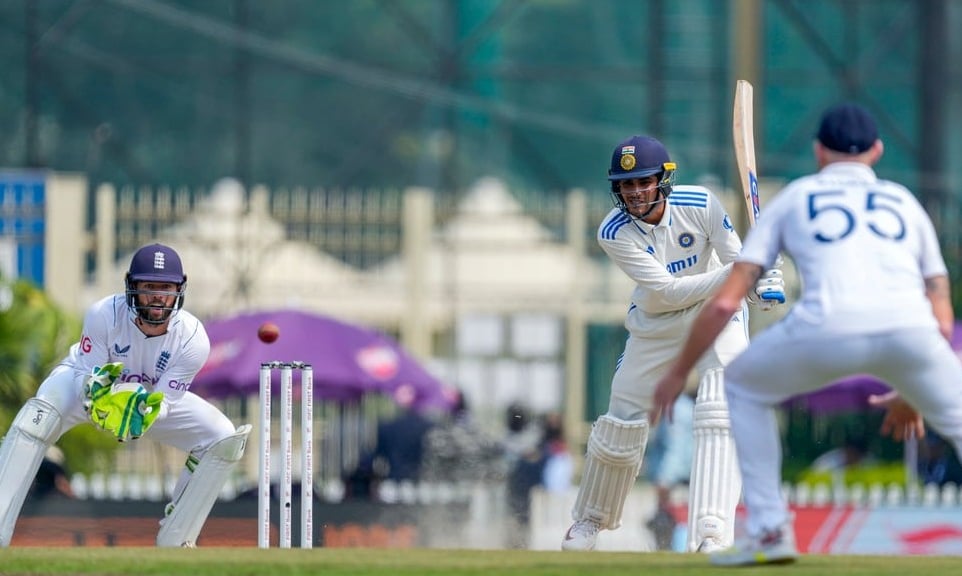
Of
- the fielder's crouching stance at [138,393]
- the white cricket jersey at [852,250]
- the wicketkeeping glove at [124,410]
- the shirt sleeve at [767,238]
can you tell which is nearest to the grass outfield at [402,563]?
the white cricket jersey at [852,250]

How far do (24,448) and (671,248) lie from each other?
312 cm

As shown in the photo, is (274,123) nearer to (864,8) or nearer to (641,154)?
(864,8)

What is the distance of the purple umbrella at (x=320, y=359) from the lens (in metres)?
17.1

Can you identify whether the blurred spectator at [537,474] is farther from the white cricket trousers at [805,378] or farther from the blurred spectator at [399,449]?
the white cricket trousers at [805,378]

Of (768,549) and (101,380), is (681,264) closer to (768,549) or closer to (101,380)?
(768,549)

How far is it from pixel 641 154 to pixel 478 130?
69.2ft

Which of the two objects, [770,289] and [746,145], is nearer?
[770,289]

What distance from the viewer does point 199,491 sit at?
10.1 meters

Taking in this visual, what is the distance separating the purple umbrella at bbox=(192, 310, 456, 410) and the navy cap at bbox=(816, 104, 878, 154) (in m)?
9.79

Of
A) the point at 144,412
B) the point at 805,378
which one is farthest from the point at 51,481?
the point at 805,378

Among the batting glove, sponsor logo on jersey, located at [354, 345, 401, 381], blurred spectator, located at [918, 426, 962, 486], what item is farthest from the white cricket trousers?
blurred spectator, located at [918, 426, 962, 486]

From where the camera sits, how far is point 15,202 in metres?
22.0

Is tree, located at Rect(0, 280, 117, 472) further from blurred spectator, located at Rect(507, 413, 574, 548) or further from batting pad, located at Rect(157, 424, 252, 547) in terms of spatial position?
batting pad, located at Rect(157, 424, 252, 547)

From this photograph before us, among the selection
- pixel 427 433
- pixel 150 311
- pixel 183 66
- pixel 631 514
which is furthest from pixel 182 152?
pixel 150 311
